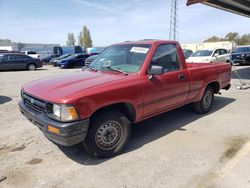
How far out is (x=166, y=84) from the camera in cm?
412

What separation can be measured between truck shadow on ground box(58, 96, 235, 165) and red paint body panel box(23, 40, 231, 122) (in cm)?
52

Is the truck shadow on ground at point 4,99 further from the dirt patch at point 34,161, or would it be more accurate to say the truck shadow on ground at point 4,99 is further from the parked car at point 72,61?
the parked car at point 72,61

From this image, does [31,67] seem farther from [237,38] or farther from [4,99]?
[237,38]

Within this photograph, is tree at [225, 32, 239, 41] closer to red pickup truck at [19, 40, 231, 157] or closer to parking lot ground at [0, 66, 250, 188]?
parking lot ground at [0, 66, 250, 188]

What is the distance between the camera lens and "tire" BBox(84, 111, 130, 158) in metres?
3.25

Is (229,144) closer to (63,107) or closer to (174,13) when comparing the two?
(63,107)

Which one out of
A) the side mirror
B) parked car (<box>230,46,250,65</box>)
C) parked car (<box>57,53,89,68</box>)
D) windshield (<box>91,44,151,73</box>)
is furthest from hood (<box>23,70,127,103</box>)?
parked car (<box>57,53,89,68</box>)

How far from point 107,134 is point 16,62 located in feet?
62.1

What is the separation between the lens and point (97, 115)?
328cm

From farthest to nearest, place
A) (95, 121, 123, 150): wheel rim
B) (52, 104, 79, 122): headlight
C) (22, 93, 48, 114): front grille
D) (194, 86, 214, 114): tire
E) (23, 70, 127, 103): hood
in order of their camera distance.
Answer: (194, 86, 214, 114): tire < (95, 121, 123, 150): wheel rim < (22, 93, 48, 114): front grille < (23, 70, 127, 103): hood < (52, 104, 79, 122): headlight

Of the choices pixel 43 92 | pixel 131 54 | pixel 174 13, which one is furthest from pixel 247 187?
pixel 174 13

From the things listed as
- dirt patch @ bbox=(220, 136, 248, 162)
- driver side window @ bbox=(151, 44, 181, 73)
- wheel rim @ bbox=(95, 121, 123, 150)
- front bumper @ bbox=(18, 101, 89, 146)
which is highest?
driver side window @ bbox=(151, 44, 181, 73)

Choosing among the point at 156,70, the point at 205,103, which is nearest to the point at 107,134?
the point at 156,70

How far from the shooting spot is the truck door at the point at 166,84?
12.7ft
